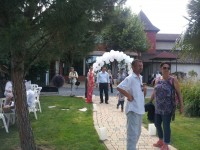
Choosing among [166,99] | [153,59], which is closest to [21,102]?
[166,99]

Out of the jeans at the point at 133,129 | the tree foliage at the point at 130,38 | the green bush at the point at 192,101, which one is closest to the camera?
the jeans at the point at 133,129

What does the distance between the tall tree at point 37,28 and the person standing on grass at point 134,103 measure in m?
1.13

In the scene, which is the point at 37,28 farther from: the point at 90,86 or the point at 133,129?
the point at 90,86

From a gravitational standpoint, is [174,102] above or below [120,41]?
below

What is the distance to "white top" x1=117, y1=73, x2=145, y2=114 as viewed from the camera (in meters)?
6.04

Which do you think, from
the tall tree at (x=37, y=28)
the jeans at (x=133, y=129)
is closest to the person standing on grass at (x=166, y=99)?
the jeans at (x=133, y=129)

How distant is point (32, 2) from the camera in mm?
4891

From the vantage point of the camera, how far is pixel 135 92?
20.0ft

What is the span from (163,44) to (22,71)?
41.4 m

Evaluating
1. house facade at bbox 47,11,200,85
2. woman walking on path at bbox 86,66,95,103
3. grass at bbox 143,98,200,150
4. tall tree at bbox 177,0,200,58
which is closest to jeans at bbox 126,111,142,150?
grass at bbox 143,98,200,150

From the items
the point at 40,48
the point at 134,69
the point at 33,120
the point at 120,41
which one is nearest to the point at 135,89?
the point at 134,69

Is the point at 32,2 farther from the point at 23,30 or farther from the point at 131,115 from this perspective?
the point at 131,115

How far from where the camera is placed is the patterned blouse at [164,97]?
6.78 m

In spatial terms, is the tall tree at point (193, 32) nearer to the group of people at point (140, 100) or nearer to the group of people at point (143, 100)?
the group of people at point (143, 100)
